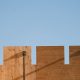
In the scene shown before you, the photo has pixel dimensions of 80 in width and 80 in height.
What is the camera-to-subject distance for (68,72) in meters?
3.23

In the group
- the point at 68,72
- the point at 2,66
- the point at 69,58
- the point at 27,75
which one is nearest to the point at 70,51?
the point at 69,58

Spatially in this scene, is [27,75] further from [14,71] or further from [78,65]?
[78,65]

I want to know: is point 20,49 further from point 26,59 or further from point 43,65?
point 43,65

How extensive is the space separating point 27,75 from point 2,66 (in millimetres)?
438

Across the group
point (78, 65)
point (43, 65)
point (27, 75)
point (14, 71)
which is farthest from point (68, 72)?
point (14, 71)

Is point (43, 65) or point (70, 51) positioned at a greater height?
point (70, 51)

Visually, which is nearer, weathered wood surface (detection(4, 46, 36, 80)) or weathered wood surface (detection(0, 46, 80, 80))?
weathered wood surface (detection(0, 46, 80, 80))

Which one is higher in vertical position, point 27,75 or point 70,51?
point 70,51

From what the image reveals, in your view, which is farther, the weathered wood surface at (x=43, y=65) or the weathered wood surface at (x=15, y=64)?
the weathered wood surface at (x=15, y=64)

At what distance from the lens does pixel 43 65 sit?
3.31 meters

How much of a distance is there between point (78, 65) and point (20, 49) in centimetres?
95

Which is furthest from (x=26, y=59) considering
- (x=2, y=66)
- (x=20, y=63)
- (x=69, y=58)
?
(x=69, y=58)

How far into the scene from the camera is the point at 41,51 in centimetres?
332

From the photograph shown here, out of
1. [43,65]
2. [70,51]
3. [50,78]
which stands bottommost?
[50,78]
